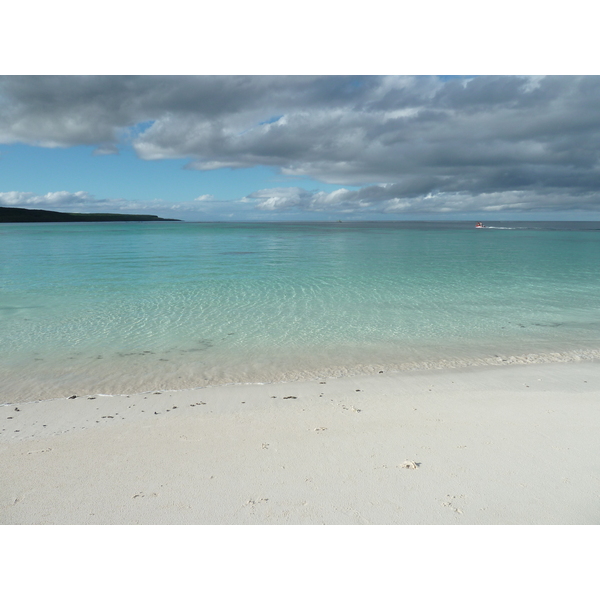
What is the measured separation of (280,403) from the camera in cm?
704

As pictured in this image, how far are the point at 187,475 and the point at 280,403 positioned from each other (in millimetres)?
2544

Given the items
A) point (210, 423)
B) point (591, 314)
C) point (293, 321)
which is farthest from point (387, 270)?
point (210, 423)

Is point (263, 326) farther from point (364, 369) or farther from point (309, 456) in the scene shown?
point (309, 456)

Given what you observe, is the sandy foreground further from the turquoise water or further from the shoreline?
the turquoise water

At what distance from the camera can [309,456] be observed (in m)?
5.12

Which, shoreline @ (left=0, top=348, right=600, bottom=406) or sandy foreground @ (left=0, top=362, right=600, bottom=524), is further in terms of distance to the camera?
shoreline @ (left=0, top=348, right=600, bottom=406)

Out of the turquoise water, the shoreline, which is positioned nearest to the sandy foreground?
the shoreline

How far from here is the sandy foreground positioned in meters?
4.13

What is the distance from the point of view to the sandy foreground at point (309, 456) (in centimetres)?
413

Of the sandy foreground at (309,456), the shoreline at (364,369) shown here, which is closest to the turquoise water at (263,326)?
the shoreline at (364,369)

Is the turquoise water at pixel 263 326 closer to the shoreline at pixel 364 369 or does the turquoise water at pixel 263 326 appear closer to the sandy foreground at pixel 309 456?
the shoreline at pixel 364 369

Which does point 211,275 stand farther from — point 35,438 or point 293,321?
point 35,438

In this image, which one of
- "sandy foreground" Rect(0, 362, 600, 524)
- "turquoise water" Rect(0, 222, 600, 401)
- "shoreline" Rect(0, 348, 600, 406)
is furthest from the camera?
"turquoise water" Rect(0, 222, 600, 401)

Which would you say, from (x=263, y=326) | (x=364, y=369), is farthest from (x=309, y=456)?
(x=263, y=326)
